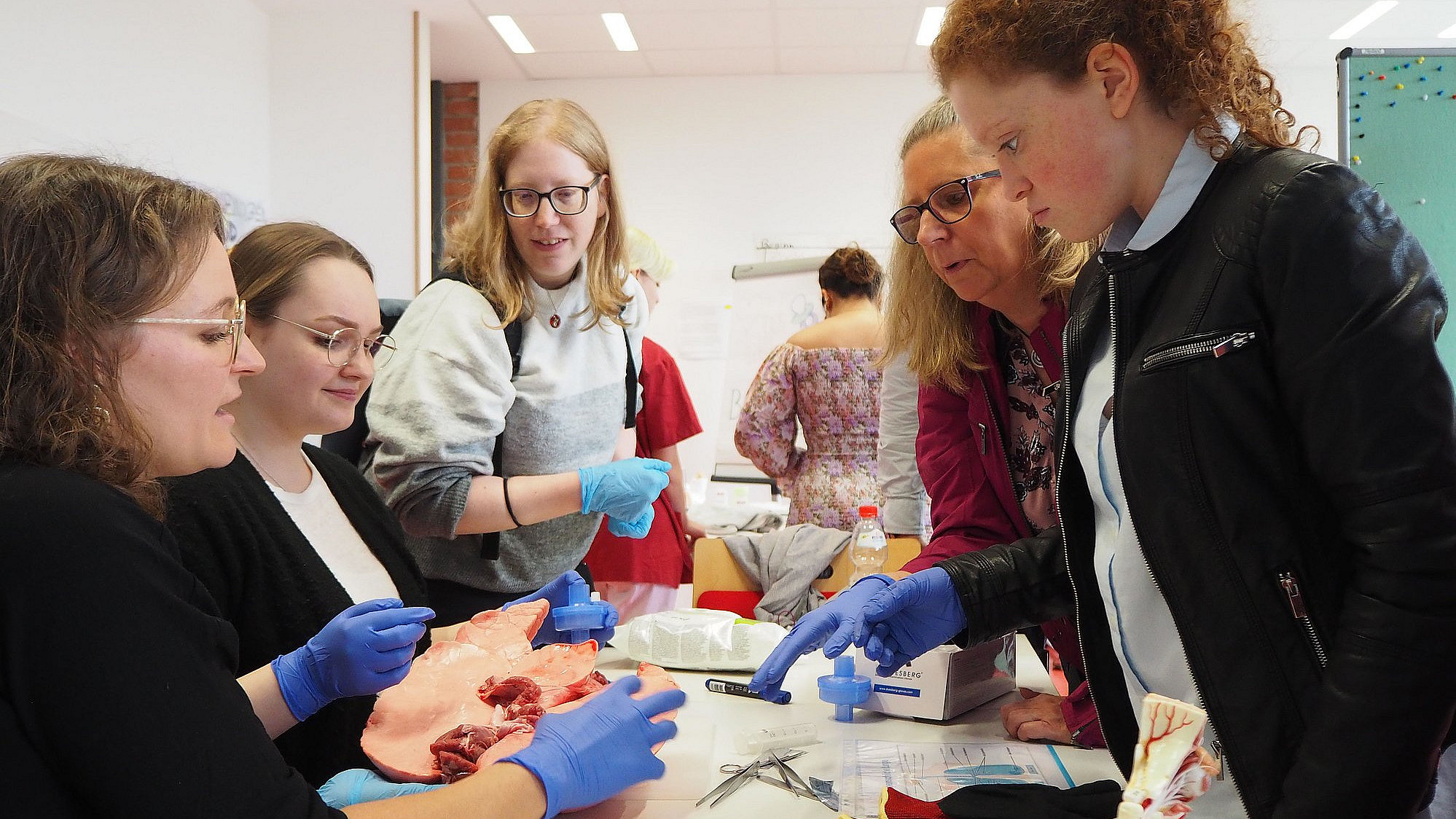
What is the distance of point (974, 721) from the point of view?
1.48 metres

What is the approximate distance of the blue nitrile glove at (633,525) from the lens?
2.01 metres

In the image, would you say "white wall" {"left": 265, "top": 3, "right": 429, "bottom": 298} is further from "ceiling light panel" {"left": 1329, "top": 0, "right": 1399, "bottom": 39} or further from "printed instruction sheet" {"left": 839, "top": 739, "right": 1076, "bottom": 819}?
"ceiling light panel" {"left": 1329, "top": 0, "right": 1399, "bottom": 39}

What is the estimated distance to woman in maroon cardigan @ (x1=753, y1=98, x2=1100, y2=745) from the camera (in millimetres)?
1460

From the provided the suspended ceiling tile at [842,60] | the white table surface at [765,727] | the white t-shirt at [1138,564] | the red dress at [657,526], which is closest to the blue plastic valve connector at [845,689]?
the white table surface at [765,727]

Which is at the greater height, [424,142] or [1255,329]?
[424,142]

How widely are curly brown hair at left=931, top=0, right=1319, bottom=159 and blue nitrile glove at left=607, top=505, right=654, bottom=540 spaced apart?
4.03 ft

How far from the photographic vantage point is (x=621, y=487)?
1898 millimetres

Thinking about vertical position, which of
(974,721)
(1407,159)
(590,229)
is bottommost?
(974,721)

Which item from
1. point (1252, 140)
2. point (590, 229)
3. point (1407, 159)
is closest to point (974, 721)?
point (1252, 140)

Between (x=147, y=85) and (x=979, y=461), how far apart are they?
395 centimetres

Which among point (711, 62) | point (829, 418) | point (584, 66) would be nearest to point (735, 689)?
point (829, 418)

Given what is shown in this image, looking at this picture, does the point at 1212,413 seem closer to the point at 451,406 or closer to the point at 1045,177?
the point at 1045,177

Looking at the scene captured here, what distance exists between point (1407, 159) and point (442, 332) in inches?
98.0

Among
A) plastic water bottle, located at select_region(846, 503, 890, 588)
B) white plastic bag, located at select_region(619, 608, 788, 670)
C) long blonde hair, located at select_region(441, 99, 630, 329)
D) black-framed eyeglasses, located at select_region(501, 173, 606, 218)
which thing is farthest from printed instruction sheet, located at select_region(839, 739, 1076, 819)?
black-framed eyeglasses, located at select_region(501, 173, 606, 218)
